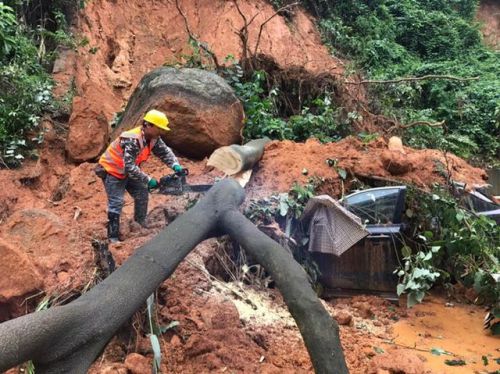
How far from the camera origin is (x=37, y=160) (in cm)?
793

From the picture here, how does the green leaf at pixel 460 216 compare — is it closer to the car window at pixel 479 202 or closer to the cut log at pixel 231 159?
the car window at pixel 479 202

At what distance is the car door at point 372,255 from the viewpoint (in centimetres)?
622

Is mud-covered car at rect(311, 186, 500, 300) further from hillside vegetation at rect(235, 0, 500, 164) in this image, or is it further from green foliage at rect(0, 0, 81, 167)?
green foliage at rect(0, 0, 81, 167)

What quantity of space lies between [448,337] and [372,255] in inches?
52.3

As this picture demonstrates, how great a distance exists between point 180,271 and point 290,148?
3963mm

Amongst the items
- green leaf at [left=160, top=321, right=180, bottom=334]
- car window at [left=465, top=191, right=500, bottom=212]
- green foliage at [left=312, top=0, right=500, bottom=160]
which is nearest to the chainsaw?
green leaf at [left=160, top=321, right=180, bottom=334]

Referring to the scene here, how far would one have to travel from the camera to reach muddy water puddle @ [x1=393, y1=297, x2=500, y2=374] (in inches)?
187

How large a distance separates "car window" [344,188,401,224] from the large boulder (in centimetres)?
300

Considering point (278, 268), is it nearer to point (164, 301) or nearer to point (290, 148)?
point (164, 301)

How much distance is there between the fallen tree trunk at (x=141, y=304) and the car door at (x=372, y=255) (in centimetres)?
281

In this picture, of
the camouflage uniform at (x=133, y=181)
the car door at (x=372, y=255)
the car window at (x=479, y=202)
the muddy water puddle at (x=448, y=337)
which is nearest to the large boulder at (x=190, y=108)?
the camouflage uniform at (x=133, y=181)

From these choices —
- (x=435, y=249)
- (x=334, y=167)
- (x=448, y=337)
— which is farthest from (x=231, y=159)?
(x=448, y=337)

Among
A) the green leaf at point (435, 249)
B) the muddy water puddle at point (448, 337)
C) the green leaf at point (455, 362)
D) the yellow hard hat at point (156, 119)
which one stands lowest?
the muddy water puddle at point (448, 337)

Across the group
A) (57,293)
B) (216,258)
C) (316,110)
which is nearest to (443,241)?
(216,258)
